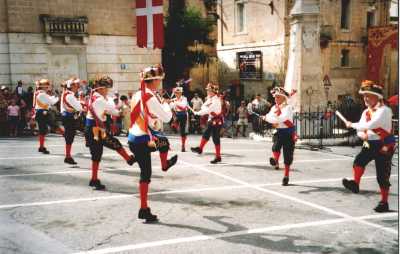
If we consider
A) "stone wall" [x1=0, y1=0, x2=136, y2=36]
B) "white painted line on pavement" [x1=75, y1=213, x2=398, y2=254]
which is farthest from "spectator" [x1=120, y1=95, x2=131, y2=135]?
"white painted line on pavement" [x1=75, y1=213, x2=398, y2=254]

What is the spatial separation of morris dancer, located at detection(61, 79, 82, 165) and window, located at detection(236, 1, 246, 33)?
80.0 ft

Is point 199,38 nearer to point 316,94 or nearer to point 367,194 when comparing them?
point 316,94

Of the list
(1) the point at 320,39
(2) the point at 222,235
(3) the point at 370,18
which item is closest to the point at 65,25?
(1) the point at 320,39

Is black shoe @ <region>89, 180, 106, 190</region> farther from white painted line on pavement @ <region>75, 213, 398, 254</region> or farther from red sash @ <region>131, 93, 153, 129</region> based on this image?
white painted line on pavement @ <region>75, 213, 398, 254</region>

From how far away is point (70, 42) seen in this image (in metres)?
22.3

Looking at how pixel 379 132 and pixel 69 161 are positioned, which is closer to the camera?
pixel 379 132

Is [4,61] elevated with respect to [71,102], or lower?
elevated

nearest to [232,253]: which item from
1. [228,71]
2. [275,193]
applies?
[275,193]

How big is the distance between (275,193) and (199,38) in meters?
22.4

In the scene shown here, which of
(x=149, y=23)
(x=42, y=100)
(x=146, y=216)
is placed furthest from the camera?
(x=149, y=23)

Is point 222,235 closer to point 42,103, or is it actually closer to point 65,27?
point 42,103

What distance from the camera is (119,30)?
23.7 m

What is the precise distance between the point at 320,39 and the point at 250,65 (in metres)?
5.13

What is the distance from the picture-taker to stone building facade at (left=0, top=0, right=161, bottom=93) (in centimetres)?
2114
